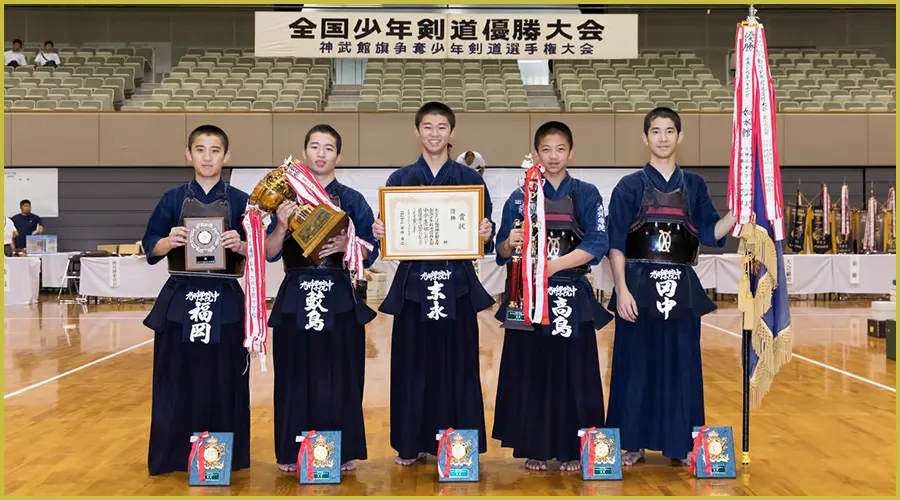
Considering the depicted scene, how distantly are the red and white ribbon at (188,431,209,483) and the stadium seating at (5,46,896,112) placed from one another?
12.5 m

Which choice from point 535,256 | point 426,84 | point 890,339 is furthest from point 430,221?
point 426,84

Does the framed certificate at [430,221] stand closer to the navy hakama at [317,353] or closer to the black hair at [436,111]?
the navy hakama at [317,353]

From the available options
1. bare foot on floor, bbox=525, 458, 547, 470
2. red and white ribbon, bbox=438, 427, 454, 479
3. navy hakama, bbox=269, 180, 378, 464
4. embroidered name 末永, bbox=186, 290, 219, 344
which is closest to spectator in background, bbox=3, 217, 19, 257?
embroidered name 末永, bbox=186, 290, 219, 344

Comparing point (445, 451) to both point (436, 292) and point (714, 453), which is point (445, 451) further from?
point (714, 453)

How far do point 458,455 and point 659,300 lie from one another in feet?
3.73

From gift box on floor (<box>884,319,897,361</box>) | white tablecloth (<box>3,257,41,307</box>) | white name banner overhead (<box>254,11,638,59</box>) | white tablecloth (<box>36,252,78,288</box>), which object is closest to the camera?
gift box on floor (<box>884,319,897,361</box>)

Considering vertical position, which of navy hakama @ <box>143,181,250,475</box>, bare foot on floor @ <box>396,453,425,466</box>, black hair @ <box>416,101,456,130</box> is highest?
black hair @ <box>416,101,456,130</box>

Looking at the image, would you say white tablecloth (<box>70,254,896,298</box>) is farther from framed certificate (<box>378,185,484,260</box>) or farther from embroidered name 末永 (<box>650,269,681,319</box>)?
framed certificate (<box>378,185,484,260</box>)

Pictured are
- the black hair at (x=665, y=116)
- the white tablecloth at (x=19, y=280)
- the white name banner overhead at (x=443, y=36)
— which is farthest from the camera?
the white name banner overhead at (x=443, y=36)

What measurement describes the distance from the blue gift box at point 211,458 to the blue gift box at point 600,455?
59.3 inches

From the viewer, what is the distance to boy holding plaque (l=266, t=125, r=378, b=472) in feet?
12.2

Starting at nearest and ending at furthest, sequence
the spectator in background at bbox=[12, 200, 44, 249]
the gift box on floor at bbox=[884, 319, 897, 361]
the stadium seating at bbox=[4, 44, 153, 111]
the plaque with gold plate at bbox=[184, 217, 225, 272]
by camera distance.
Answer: the plaque with gold plate at bbox=[184, 217, 225, 272], the gift box on floor at bbox=[884, 319, 897, 361], the spectator in background at bbox=[12, 200, 44, 249], the stadium seating at bbox=[4, 44, 153, 111]

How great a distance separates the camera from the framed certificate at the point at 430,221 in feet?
12.1

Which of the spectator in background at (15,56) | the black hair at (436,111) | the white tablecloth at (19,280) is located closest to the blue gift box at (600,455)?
the black hair at (436,111)
